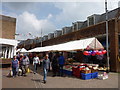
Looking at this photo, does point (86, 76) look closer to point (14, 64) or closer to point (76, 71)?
point (76, 71)

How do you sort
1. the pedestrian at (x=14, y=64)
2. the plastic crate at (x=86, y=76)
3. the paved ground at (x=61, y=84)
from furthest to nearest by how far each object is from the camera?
the pedestrian at (x=14, y=64)
the plastic crate at (x=86, y=76)
the paved ground at (x=61, y=84)

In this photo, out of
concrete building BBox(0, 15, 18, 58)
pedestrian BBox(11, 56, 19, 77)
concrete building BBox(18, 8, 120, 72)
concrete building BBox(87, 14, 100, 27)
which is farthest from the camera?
concrete building BBox(0, 15, 18, 58)

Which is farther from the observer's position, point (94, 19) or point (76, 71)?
point (94, 19)

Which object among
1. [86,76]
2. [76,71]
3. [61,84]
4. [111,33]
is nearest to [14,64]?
[61,84]

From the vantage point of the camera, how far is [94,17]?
17.2 meters

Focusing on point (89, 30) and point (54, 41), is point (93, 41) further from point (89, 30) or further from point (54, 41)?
point (54, 41)

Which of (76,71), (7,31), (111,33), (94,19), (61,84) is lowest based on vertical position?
(61,84)

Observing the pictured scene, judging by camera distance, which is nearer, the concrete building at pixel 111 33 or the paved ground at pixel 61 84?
the paved ground at pixel 61 84

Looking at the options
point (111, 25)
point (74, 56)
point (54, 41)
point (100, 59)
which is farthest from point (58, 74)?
point (54, 41)

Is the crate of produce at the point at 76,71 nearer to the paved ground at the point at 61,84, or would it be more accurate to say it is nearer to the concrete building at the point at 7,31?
the paved ground at the point at 61,84

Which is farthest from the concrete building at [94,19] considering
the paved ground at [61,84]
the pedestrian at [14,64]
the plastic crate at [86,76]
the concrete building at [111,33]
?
the pedestrian at [14,64]

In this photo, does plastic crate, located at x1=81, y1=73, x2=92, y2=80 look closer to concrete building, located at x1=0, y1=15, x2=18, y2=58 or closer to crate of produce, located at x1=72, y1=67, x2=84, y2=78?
crate of produce, located at x1=72, y1=67, x2=84, y2=78

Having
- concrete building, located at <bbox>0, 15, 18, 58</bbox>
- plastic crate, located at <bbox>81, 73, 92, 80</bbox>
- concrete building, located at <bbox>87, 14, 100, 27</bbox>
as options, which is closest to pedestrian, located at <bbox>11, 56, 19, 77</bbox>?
plastic crate, located at <bbox>81, 73, 92, 80</bbox>

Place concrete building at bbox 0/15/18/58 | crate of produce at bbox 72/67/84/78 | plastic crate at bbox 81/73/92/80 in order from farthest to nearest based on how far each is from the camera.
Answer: concrete building at bbox 0/15/18/58
crate of produce at bbox 72/67/84/78
plastic crate at bbox 81/73/92/80
